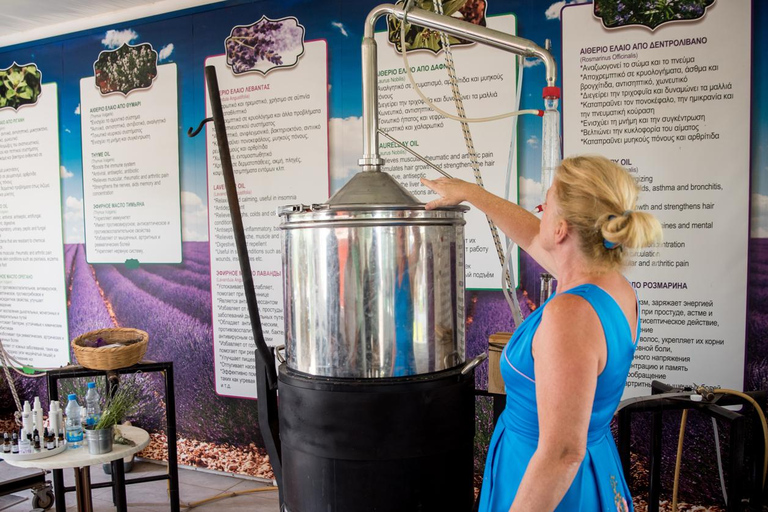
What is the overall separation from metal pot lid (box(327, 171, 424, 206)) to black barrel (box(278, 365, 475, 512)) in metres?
0.43

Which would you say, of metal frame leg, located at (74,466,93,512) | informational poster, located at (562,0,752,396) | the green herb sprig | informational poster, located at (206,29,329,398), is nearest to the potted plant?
the green herb sprig

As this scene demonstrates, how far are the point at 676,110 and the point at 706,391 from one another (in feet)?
3.94

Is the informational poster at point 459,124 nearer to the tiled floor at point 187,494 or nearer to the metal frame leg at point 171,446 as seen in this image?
the metal frame leg at point 171,446

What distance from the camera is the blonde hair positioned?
115 cm

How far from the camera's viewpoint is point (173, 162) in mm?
3564

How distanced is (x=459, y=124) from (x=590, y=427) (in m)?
1.89

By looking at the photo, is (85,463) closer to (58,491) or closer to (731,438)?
(58,491)

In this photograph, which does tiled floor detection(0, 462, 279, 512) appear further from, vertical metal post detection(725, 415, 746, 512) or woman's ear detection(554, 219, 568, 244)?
woman's ear detection(554, 219, 568, 244)

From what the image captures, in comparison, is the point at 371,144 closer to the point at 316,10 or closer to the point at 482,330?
the point at 482,330

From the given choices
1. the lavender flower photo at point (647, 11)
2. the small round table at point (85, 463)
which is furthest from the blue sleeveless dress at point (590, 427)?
the lavender flower photo at point (647, 11)

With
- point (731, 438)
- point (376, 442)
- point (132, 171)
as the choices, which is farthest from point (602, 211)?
point (132, 171)

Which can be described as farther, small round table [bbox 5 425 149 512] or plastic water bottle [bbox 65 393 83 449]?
plastic water bottle [bbox 65 393 83 449]

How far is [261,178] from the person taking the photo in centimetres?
334

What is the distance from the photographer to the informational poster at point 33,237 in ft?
13.2
